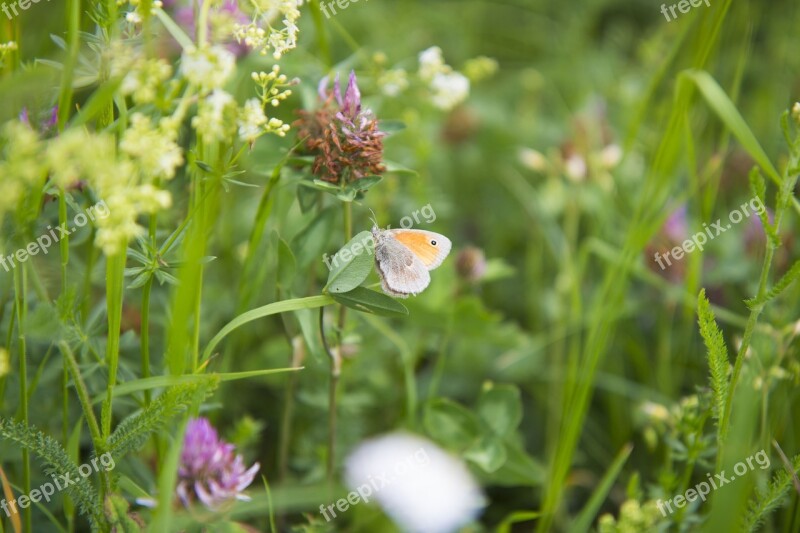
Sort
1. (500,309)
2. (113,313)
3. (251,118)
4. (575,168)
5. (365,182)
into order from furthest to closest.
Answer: (500,309), (575,168), (365,182), (113,313), (251,118)

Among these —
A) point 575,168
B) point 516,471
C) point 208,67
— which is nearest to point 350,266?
point 208,67

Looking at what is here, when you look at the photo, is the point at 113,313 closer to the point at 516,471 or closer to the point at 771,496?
the point at 516,471

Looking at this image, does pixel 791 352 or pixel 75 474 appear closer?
pixel 75 474

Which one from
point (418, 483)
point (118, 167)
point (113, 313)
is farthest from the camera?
point (418, 483)

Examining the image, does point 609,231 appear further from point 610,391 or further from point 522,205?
point 610,391

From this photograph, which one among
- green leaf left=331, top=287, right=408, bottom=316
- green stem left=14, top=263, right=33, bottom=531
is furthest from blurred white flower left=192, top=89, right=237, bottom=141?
green stem left=14, top=263, right=33, bottom=531

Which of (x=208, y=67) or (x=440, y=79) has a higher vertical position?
(x=208, y=67)

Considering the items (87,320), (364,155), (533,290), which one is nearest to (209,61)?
(364,155)
